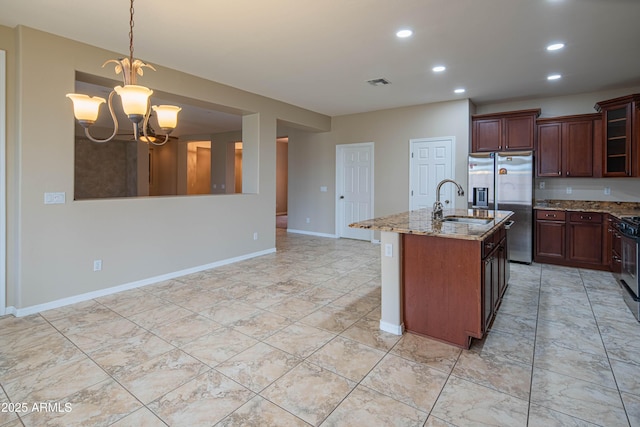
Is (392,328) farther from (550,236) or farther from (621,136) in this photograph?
(621,136)

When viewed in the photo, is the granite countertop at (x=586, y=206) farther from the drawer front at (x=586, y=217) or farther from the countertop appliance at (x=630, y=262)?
the countertop appliance at (x=630, y=262)

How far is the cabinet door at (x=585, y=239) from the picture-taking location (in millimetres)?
4660

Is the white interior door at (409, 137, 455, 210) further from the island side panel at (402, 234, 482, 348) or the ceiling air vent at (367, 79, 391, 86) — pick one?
the island side panel at (402, 234, 482, 348)

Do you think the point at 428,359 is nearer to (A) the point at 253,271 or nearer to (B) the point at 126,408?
(B) the point at 126,408

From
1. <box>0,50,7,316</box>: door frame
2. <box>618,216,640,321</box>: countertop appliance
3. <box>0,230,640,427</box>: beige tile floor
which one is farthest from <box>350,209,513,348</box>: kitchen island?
<box>0,50,7,316</box>: door frame

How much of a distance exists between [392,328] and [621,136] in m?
4.49

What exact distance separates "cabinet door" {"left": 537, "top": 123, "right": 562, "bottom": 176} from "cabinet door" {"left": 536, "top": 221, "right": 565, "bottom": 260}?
2.65 ft

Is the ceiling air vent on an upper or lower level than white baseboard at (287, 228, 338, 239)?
upper

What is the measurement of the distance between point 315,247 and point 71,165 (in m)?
4.02

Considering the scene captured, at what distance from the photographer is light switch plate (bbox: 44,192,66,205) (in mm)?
3236

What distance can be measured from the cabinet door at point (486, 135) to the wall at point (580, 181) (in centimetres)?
65

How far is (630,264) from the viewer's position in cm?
334

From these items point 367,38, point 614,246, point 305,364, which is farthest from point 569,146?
point 305,364

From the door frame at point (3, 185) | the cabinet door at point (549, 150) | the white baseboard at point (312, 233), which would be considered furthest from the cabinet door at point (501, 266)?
the door frame at point (3, 185)
